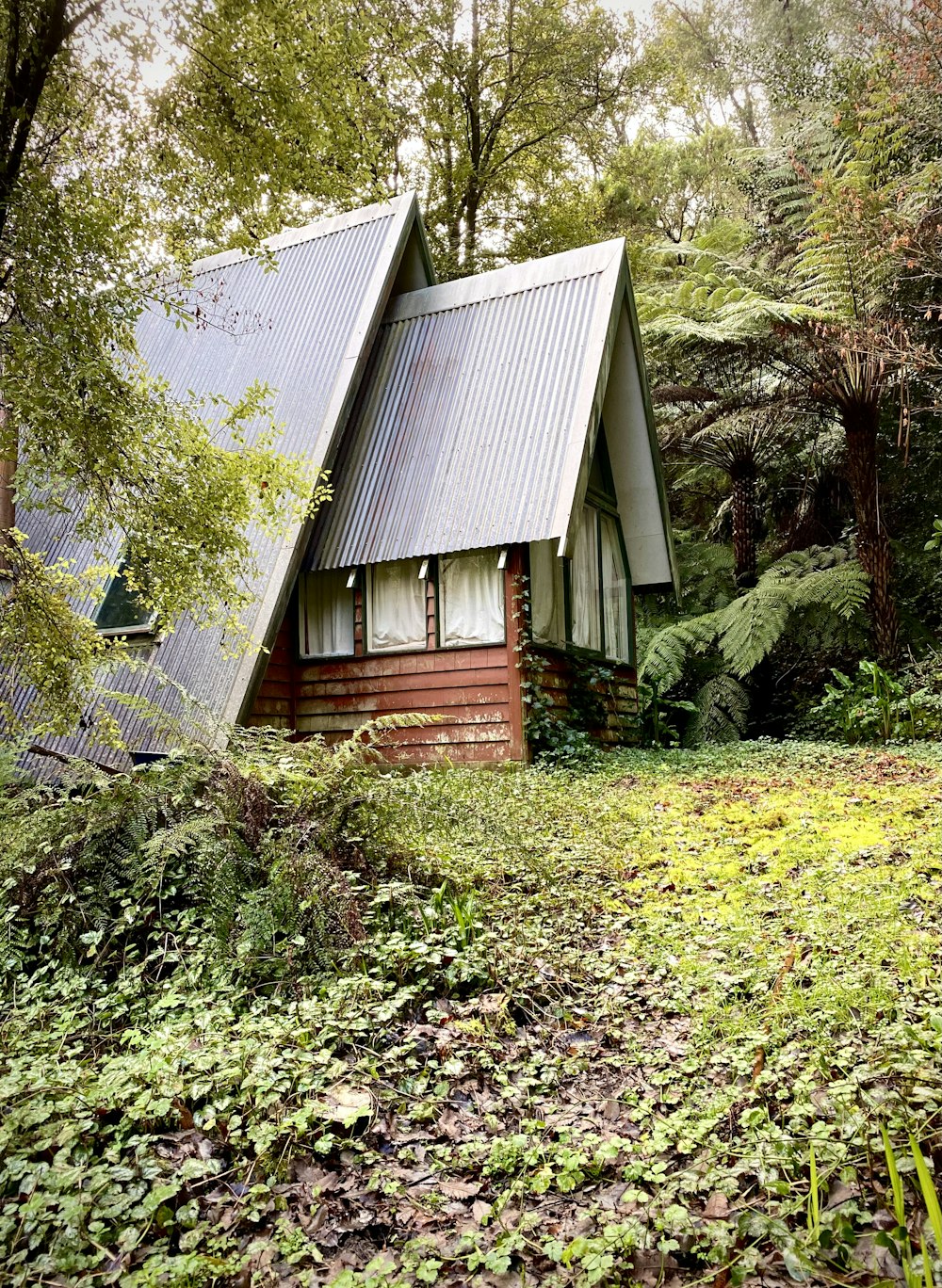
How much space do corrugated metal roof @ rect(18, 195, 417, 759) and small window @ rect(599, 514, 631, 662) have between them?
385 centimetres

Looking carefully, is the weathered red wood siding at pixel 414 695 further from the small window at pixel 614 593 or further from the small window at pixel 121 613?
the small window at pixel 614 593

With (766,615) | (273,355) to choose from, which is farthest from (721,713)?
(273,355)

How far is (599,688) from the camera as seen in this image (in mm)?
11047

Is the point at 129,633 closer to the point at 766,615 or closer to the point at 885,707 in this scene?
the point at 766,615

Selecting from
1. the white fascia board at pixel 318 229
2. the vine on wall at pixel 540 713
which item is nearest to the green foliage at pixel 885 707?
the vine on wall at pixel 540 713

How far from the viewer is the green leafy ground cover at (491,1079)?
232 cm

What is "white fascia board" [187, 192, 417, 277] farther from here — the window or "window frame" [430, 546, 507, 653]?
"window frame" [430, 546, 507, 653]

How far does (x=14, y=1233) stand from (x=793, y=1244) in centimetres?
202

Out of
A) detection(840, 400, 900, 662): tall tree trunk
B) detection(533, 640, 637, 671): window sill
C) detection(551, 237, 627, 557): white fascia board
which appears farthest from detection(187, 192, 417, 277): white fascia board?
detection(840, 400, 900, 662): tall tree trunk

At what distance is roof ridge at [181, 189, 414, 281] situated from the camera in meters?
11.1

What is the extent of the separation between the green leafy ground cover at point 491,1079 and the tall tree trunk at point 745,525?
31.8 feet

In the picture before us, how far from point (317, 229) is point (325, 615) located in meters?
5.11

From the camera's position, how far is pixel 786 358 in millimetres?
12656

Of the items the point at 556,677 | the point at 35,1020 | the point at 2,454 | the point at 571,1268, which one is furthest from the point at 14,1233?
the point at 556,677
